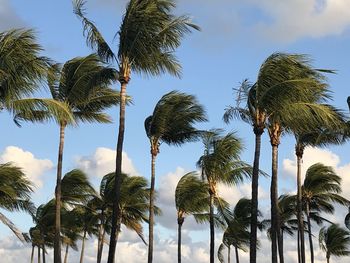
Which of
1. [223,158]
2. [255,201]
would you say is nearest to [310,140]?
[223,158]

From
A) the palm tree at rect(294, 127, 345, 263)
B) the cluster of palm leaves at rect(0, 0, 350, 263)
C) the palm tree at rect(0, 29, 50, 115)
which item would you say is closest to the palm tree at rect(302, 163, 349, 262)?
the cluster of palm leaves at rect(0, 0, 350, 263)

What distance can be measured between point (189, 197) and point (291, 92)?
1945 centimetres

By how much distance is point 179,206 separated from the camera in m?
42.8

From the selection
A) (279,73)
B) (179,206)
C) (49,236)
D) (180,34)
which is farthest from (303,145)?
(49,236)

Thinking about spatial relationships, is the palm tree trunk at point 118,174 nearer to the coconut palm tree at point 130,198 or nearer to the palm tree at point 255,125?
the palm tree at point 255,125

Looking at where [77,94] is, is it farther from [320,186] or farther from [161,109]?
[320,186]

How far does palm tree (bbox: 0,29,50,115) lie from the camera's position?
17.3 metres

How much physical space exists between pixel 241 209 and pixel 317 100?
33143 mm

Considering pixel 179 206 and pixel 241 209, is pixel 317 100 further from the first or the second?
pixel 241 209

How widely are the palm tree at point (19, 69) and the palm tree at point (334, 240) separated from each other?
2035 inches

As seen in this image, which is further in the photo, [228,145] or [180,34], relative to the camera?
[228,145]

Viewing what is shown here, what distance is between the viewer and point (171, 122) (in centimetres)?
3406

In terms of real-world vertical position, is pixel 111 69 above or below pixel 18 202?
above

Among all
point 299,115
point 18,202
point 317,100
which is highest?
point 317,100
